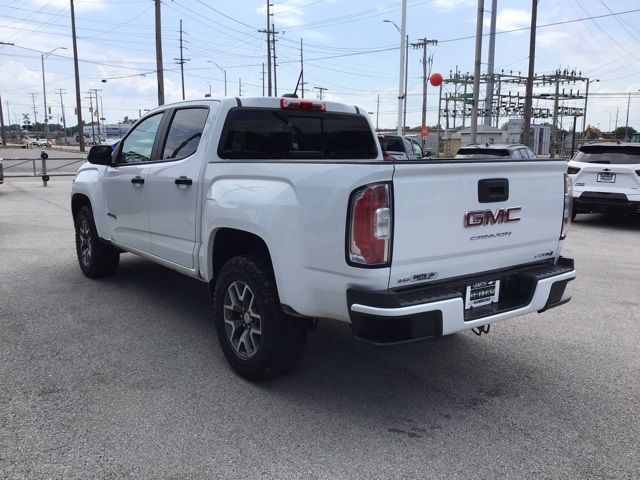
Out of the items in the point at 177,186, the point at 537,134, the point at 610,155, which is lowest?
the point at 177,186

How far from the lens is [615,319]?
5441mm

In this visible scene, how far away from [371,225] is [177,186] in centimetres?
215

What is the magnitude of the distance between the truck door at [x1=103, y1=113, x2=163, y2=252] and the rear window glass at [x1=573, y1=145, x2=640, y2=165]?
31.5ft

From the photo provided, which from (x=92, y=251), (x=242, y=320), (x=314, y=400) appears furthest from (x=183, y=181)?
(x=92, y=251)

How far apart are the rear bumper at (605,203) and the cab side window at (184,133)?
921 cm

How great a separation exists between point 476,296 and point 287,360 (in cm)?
129

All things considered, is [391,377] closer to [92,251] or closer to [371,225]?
[371,225]

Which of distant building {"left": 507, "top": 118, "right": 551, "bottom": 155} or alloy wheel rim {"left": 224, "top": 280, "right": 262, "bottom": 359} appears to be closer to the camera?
alloy wheel rim {"left": 224, "top": 280, "right": 262, "bottom": 359}

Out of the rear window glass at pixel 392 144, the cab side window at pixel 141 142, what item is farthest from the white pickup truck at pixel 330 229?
the rear window glass at pixel 392 144

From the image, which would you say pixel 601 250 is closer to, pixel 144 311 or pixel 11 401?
pixel 144 311

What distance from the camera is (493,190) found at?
3486 millimetres

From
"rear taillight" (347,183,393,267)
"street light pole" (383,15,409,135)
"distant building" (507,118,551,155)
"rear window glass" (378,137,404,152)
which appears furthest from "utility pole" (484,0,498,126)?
"rear taillight" (347,183,393,267)

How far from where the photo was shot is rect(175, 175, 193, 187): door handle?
4.41 m

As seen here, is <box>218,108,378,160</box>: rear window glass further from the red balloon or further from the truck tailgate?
the red balloon
